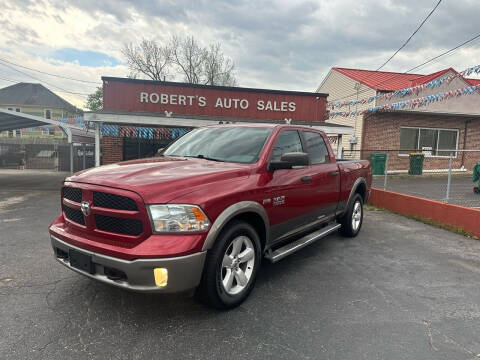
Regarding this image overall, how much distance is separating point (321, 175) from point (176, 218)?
8.03ft

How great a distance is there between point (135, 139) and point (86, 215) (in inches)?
458

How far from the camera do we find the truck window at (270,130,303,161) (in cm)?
356

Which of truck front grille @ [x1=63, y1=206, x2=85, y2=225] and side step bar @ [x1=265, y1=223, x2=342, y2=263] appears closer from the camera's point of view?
truck front grille @ [x1=63, y1=206, x2=85, y2=225]

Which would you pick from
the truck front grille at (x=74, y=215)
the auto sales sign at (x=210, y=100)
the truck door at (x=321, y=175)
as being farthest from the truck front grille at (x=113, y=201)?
the auto sales sign at (x=210, y=100)

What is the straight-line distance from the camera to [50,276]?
356 centimetres

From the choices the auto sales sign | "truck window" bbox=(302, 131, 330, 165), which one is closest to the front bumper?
"truck window" bbox=(302, 131, 330, 165)

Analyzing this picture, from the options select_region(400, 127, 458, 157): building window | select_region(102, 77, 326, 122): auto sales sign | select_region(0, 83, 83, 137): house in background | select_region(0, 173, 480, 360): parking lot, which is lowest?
select_region(0, 173, 480, 360): parking lot

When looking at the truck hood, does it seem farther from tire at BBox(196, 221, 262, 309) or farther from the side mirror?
tire at BBox(196, 221, 262, 309)

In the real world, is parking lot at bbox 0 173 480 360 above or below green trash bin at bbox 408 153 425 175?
below

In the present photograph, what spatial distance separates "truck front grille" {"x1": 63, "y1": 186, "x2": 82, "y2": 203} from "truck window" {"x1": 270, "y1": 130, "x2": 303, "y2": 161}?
6.36ft

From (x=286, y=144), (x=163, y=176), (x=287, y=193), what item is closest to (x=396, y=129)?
(x=286, y=144)

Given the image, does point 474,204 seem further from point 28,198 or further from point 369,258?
point 28,198

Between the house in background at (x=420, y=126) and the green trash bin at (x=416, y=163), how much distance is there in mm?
759

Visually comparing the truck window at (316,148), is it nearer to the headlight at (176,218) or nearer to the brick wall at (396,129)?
the headlight at (176,218)
